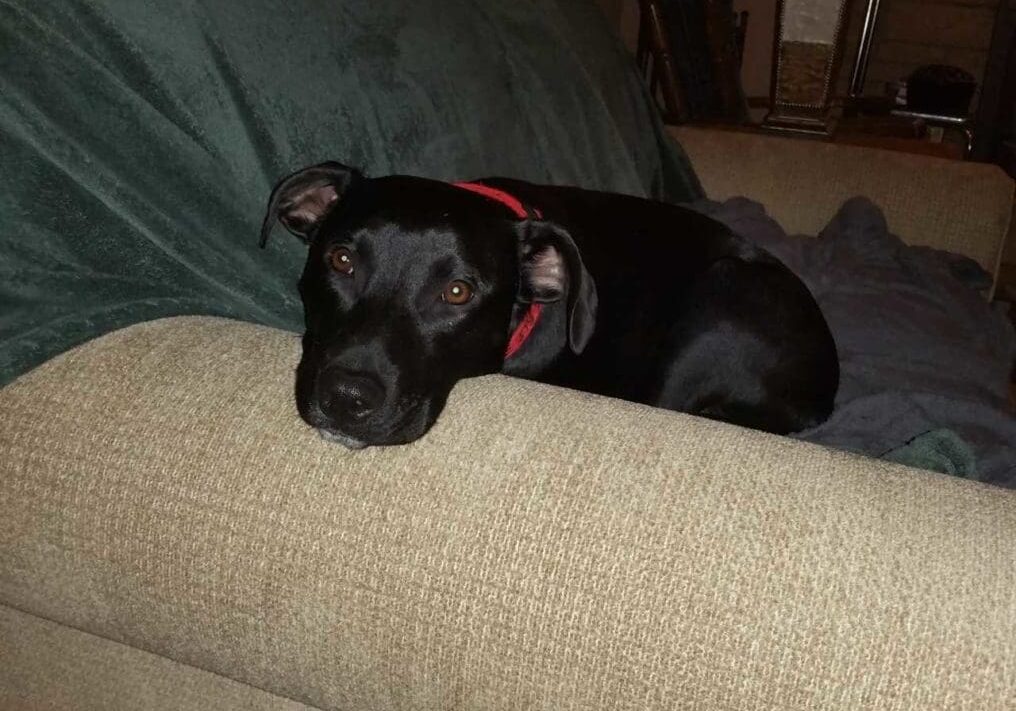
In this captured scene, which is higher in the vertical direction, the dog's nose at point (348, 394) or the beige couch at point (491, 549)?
the beige couch at point (491, 549)

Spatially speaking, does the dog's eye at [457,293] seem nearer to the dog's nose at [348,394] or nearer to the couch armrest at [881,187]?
the dog's nose at [348,394]

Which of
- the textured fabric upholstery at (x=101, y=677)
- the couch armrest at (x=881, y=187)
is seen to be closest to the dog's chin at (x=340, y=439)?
the textured fabric upholstery at (x=101, y=677)

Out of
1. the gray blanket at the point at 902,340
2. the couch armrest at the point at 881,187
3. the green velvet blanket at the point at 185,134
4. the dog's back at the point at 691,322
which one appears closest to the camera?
the green velvet blanket at the point at 185,134

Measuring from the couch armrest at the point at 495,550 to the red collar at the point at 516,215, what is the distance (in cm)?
80

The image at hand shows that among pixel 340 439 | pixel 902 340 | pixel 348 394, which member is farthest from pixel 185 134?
pixel 902 340

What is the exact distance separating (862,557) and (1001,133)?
7122mm

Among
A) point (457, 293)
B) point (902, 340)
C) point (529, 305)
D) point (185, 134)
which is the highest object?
point (185, 134)

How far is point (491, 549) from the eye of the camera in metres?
0.99

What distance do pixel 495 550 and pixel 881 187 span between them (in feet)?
8.27

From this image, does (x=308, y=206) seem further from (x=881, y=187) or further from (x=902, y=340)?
(x=881, y=187)

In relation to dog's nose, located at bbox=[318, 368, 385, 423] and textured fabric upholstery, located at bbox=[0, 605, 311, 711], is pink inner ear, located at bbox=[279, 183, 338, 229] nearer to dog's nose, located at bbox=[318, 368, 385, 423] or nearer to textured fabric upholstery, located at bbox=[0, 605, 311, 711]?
dog's nose, located at bbox=[318, 368, 385, 423]

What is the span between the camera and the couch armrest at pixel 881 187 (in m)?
2.91

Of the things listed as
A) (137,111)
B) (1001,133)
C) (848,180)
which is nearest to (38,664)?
(137,111)

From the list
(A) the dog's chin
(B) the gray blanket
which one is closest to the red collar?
(B) the gray blanket
